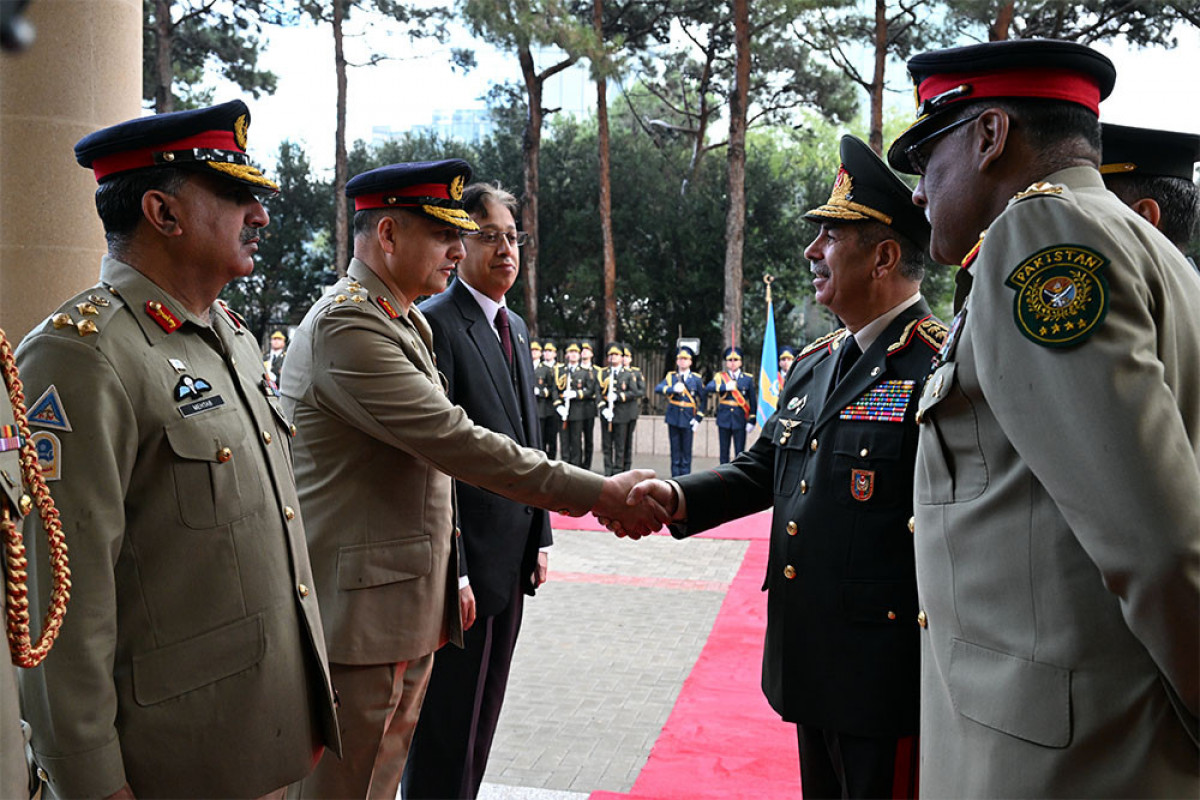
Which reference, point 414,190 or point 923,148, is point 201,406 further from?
point 923,148

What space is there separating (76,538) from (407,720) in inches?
55.6

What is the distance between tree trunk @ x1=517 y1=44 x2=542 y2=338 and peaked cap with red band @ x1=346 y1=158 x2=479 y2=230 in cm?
2103

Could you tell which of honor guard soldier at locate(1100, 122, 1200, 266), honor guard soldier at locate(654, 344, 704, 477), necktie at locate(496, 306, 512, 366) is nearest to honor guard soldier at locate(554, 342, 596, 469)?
honor guard soldier at locate(654, 344, 704, 477)

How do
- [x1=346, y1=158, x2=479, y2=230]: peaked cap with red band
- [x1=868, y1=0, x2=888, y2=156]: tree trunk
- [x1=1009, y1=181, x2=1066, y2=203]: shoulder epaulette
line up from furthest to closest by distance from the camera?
[x1=868, y1=0, x2=888, y2=156]: tree trunk < [x1=346, y1=158, x2=479, y2=230]: peaked cap with red band < [x1=1009, y1=181, x2=1066, y2=203]: shoulder epaulette

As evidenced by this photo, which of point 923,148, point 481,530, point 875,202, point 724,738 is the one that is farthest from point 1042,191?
point 724,738

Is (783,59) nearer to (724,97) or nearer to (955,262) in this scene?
(724,97)

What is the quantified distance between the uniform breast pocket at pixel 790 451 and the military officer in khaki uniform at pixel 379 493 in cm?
70

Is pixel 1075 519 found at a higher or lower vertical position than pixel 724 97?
lower

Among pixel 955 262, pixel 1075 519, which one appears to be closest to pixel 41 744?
pixel 1075 519

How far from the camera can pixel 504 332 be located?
154 inches

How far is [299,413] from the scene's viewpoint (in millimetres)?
2990

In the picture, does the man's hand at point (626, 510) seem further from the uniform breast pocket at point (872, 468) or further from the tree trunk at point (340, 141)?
the tree trunk at point (340, 141)

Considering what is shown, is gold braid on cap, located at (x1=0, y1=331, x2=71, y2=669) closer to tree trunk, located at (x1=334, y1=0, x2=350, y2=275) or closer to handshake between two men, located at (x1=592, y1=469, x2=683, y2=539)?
handshake between two men, located at (x1=592, y1=469, x2=683, y2=539)

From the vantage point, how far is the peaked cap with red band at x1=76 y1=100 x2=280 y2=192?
2244mm
